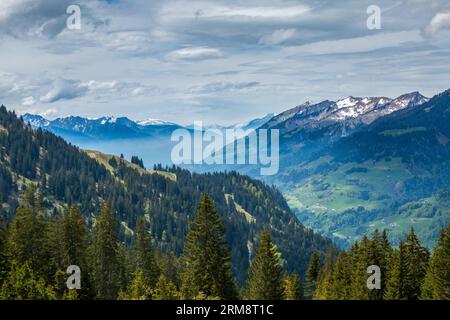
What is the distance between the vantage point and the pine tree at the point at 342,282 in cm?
7675

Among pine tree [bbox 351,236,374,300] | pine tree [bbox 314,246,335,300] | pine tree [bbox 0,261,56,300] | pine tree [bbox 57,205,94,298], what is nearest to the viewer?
pine tree [bbox 0,261,56,300]

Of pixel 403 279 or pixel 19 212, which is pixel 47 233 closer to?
pixel 19 212

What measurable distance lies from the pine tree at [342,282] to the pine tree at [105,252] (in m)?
31.2

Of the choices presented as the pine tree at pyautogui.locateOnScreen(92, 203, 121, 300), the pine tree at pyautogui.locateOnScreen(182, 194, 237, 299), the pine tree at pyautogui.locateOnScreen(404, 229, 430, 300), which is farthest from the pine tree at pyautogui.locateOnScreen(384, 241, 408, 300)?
the pine tree at pyautogui.locateOnScreen(92, 203, 121, 300)

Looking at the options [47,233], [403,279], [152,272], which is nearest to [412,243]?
[403,279]

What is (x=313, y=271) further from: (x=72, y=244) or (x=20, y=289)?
(x=20, y=289)

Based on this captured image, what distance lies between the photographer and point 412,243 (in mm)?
76000

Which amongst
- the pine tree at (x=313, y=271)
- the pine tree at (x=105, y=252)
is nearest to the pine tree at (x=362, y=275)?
the pine tree at (x=105, y=252)

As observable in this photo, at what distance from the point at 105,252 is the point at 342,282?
114 ft

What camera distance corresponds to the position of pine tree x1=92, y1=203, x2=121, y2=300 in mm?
74438

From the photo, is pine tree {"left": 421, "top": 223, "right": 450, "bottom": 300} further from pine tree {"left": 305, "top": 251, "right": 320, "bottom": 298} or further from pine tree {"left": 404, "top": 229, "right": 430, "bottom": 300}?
pine tree {"left": 305, "top": 251, "right": 320, "bottom": 298}

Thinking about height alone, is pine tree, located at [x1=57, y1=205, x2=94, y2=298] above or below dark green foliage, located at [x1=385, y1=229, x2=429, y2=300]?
above

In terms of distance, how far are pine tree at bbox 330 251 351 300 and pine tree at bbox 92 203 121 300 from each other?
3122 cm
